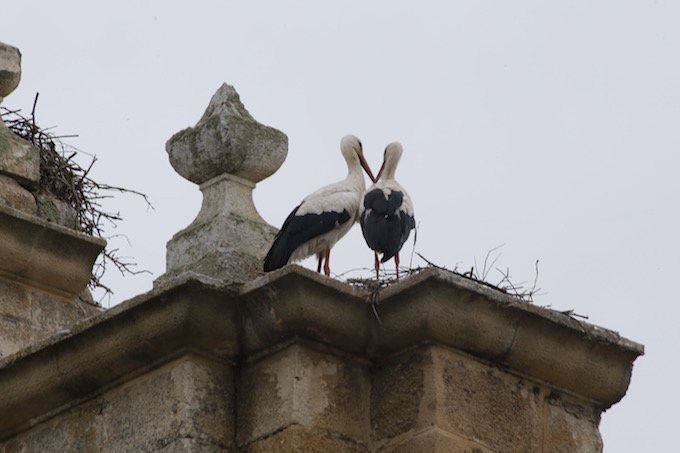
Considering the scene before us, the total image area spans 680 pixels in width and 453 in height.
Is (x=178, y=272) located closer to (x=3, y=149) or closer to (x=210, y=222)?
(x=210, y=222)

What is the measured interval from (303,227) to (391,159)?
124 cm

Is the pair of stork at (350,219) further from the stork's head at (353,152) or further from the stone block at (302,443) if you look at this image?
the stone block at (302,443)

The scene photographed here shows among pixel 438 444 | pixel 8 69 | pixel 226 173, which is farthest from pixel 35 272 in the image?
pixel 438 444

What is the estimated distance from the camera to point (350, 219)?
1141 centimetres

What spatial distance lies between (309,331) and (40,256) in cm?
249

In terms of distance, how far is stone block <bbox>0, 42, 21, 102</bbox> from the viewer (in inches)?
412

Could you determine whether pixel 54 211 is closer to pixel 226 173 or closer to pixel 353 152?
pixel 353 152

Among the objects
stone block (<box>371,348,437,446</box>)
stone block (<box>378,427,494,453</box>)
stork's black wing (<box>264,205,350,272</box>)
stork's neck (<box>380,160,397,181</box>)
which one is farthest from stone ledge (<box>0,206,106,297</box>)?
stone block (<box>378,427,494,453</box>)

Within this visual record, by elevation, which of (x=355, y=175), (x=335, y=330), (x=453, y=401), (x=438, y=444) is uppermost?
(x=355, y=175)

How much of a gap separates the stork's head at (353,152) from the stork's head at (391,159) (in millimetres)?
140

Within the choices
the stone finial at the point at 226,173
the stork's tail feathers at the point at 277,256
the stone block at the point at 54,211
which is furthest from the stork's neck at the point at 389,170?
the stone finial at the point at 226,173

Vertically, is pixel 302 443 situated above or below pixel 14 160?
below

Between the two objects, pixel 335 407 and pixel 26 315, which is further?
pixel 26 315

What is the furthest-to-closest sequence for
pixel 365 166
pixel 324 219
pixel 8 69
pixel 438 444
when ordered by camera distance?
1. pixel 365 166
2. pixel 324 219
3. pixel 8 69
4. pixel 438 444
